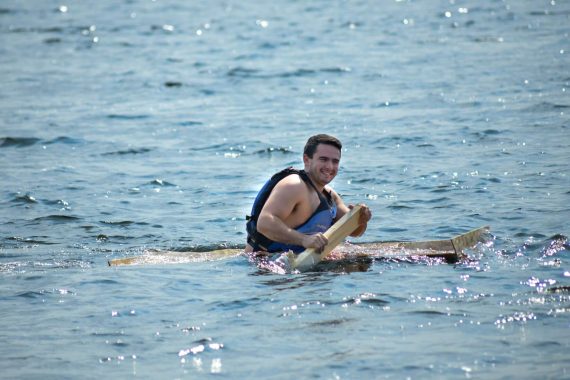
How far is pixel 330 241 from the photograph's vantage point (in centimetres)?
1018

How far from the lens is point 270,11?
35.2 m

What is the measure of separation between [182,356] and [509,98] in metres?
12.7

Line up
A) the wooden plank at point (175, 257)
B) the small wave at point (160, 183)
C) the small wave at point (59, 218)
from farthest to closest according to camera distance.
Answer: the small wave at point (160, 183), the small wave at point (59, 218), the wooden plank at point (175, 257)

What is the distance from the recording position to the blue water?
8.27 metres

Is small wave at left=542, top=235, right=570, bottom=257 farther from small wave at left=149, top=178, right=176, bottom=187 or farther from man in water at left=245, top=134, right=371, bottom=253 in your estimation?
small wave at left=149, top=178, right=176, bottom=187

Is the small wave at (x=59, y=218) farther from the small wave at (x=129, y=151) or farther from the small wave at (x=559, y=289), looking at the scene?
the small wave at (x=559, y=289)

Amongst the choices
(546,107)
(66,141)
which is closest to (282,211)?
(66,141)

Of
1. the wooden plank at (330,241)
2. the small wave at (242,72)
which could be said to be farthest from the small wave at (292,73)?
the wooden plank at (330,241)

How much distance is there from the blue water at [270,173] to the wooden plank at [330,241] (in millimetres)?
162

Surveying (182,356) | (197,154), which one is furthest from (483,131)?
(182,356)

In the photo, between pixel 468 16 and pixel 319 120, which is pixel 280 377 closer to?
pixel 319 120

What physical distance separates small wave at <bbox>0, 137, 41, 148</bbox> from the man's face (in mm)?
8857

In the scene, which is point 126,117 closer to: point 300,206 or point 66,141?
point 66,141

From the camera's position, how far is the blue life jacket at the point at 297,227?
10.7m
